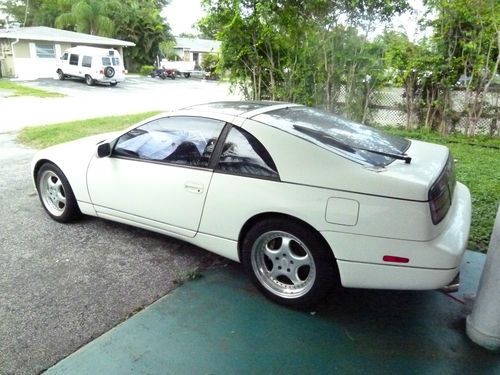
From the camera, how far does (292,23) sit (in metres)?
7.84

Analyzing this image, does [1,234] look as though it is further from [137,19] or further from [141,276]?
[137,19]

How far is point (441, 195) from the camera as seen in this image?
252 centimetres

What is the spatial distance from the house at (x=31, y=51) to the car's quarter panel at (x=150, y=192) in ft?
91.2

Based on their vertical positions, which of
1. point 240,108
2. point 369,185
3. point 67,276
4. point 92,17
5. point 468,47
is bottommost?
point 67,276

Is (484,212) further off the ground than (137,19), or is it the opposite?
(137,19)

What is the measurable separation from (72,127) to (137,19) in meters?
31.5

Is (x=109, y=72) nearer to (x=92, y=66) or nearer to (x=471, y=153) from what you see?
(x=92, y=66)

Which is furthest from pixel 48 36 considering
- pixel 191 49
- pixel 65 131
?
pixel 65 131

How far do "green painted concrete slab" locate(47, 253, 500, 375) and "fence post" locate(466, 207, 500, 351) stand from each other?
Answer: 0.24ft

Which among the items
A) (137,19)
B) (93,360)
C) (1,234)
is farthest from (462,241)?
(137,19)

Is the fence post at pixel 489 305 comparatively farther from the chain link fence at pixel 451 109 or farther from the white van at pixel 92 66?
the white van at pixel 92 66

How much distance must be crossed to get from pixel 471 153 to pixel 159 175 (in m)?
6.00

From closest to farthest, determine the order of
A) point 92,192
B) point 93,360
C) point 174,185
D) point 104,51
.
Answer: point 93,360 < point 174,185 < point 92,192 < point 104,51

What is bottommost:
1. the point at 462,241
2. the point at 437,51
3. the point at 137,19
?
the point at 462,241
